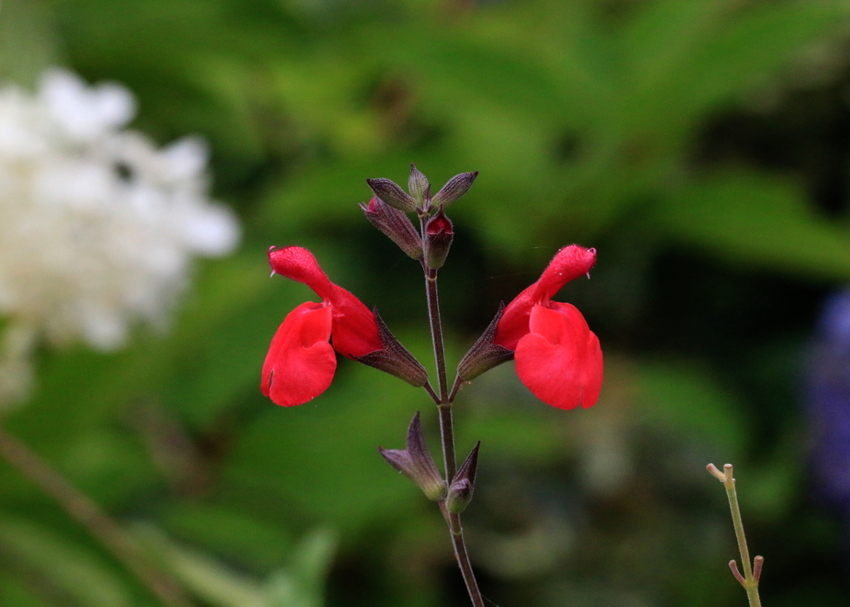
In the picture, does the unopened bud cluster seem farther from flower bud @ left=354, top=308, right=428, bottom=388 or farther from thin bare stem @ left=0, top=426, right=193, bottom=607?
thin bare stem @ left=0, top=426, right=193, bottom=607

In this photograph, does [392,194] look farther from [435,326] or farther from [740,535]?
[740,535]

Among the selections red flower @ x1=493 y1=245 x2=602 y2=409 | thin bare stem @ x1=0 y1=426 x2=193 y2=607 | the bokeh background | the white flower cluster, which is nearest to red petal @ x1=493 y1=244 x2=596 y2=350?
red flower @ x1=493 y1=245 x2=602 y2=409

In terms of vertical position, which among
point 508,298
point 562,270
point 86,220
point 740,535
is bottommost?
point 740,535

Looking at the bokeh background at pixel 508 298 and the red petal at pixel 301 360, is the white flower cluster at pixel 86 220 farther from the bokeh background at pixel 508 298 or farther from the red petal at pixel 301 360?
the red petal at pixel 301 360

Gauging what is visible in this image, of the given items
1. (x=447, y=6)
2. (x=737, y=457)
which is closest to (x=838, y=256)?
(x=737, y=457)

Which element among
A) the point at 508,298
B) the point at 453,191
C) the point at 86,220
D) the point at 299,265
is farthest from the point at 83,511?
the point at 508,298

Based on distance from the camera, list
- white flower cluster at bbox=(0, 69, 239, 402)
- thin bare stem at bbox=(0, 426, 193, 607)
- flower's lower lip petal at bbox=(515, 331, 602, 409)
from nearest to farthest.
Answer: flower's lower lip petal at bbox=(515, 331, 602, 409) → thin bare stem at bbox=(0, 426, 193, 607) → white flower cluster at bbox=(0, 69, 239, 402)
